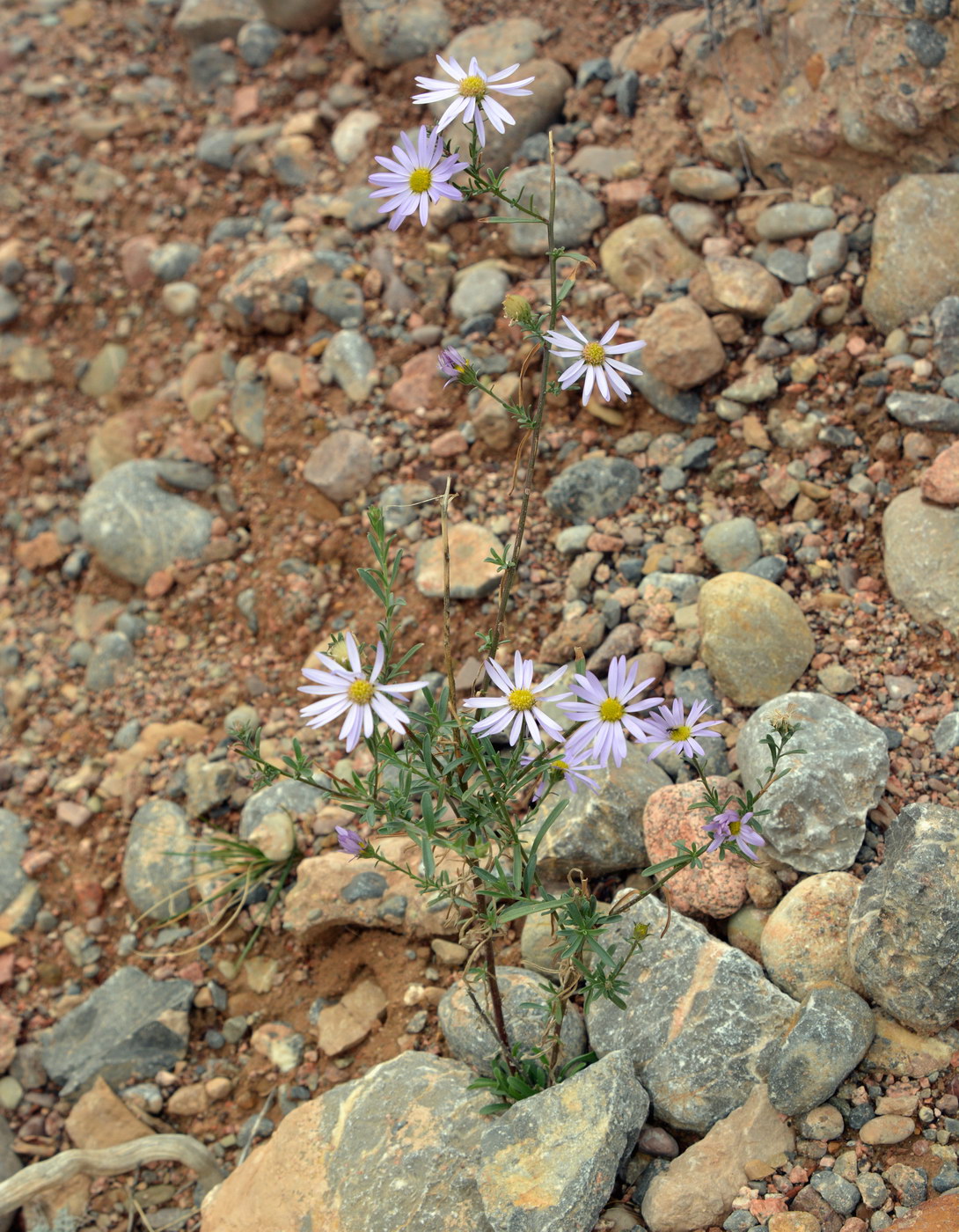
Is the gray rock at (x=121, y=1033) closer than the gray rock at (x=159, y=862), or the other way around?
the gray rock at (x=121, y=1033)

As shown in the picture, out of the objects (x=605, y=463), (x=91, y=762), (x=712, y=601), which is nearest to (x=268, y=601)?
(x=91, y=762)

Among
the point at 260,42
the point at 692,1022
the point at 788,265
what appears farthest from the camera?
the point at 260,42

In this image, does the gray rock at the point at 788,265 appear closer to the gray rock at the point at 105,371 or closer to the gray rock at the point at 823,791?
the gray rock at the point at 823,791

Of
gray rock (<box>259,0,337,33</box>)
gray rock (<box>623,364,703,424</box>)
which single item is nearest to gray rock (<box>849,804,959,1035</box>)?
gray rock (<box>623,364,703,424</box>)

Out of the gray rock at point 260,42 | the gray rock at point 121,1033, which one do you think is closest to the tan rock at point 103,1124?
the gray rock at point 121,1033

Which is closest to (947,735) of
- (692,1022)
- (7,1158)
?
(692,1022)

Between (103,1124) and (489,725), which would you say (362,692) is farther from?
(103,1124)

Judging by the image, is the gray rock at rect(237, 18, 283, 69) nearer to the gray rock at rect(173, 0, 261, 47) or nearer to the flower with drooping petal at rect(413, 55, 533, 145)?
the gray rock at rect(173, 0, 261, 47)
